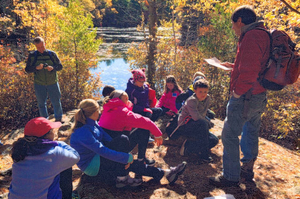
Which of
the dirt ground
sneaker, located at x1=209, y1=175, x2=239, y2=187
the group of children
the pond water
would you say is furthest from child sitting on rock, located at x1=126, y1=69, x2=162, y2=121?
the pond water

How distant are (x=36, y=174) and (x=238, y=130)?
2185mm

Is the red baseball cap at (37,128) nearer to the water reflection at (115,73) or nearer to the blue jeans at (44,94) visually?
the blue jeans at (44,94)

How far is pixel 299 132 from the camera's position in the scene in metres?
5.99

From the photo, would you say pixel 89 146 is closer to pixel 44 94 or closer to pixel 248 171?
pixel 248 171

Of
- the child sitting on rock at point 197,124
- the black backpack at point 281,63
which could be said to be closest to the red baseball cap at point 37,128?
the child sitting on rock at point 197,124

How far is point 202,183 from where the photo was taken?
292 centimetres

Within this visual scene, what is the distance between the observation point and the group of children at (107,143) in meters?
1.91

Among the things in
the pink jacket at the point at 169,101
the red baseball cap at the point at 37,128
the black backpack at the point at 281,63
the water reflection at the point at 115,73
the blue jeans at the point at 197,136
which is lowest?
the water reflection at the point at 115,73

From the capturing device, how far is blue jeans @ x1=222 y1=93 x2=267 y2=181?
8.23 feet

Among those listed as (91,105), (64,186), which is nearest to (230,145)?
(91,105)

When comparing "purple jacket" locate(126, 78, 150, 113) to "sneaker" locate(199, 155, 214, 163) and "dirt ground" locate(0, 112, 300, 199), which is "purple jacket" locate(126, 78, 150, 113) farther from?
"sneaker" locate(199, 155, 214, 163)

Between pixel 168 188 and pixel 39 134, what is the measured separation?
1732mm

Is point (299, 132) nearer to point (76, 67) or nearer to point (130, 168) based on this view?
point (130, 168)

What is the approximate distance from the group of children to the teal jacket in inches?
66.1
